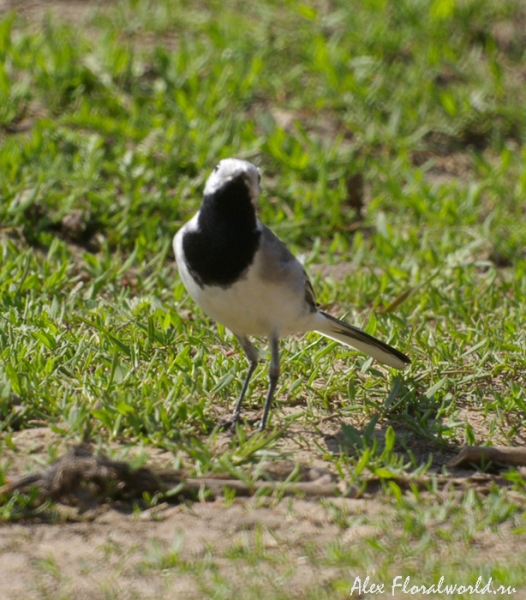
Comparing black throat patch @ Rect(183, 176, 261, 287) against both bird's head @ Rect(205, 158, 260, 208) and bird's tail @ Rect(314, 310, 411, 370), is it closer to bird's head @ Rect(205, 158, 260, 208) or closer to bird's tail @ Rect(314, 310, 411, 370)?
bird's head @ Rect(205, 158, 260, 208)

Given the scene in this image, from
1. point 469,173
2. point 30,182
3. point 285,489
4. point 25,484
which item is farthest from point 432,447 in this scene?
point 469,173

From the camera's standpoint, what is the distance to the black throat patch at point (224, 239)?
4246 millimetres

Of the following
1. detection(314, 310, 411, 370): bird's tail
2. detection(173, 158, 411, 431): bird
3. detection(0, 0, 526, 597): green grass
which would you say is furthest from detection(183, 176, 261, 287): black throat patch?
detection(314, 310, 411, 370): bird's tail

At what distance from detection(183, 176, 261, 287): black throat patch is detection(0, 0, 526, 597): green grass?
639 mm

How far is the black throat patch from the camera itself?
4.25m

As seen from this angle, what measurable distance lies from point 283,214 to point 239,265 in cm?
274

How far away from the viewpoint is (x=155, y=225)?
262 inches

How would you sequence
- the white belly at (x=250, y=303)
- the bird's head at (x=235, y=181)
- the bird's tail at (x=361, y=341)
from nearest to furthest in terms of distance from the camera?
the bird's head at (x=235, y=181) → the white belly at (x=250, y=303) → the bird's tail at (x=361, y=341)

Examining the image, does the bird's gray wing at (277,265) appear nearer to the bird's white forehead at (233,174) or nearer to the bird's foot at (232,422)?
the bird's white forehead at (233,174)

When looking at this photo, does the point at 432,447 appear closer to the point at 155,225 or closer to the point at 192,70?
the point at 155,225

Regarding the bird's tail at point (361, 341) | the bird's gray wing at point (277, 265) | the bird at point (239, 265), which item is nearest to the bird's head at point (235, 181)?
the bird at point (239, 265)

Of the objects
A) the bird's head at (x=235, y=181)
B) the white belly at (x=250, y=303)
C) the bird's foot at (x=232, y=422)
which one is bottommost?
the bird's foot at (x=232, y=422)

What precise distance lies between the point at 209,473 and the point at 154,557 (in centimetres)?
57

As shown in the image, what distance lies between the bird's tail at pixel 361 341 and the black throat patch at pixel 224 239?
2.53ft
